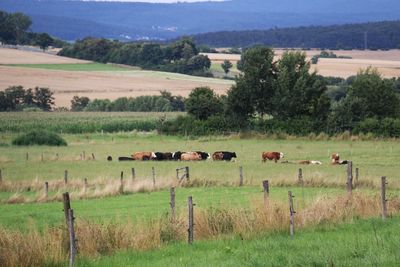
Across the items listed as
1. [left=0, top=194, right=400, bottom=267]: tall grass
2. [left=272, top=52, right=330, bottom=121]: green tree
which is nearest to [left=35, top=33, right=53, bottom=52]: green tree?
[left=272, top=52, right=330, bottom=121]: green tree

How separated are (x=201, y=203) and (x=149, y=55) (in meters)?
125

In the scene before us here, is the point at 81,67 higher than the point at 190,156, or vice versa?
the point at 81,67

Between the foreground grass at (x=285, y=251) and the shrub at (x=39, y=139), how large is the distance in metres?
42.2

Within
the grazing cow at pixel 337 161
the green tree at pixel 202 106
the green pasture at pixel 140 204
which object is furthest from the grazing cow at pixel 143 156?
the green tree at pixel 202 106

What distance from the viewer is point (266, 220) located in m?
17.8

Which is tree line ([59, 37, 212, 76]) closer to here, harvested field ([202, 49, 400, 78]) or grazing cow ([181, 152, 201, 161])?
harvested field ([202, 49, 400, 78])

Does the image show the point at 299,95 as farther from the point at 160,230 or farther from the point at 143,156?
the point at 160,230

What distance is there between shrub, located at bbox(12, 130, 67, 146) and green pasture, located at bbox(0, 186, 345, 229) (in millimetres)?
26824

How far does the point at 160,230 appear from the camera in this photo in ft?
55.1

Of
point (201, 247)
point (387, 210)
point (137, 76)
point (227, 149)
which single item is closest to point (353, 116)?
point (227, 149)

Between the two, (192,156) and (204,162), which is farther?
(192,156)

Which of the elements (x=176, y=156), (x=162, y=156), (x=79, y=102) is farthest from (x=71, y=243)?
(x=79, y=102)

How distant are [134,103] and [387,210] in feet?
259

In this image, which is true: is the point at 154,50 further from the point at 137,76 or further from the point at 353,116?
the point at 353,116
